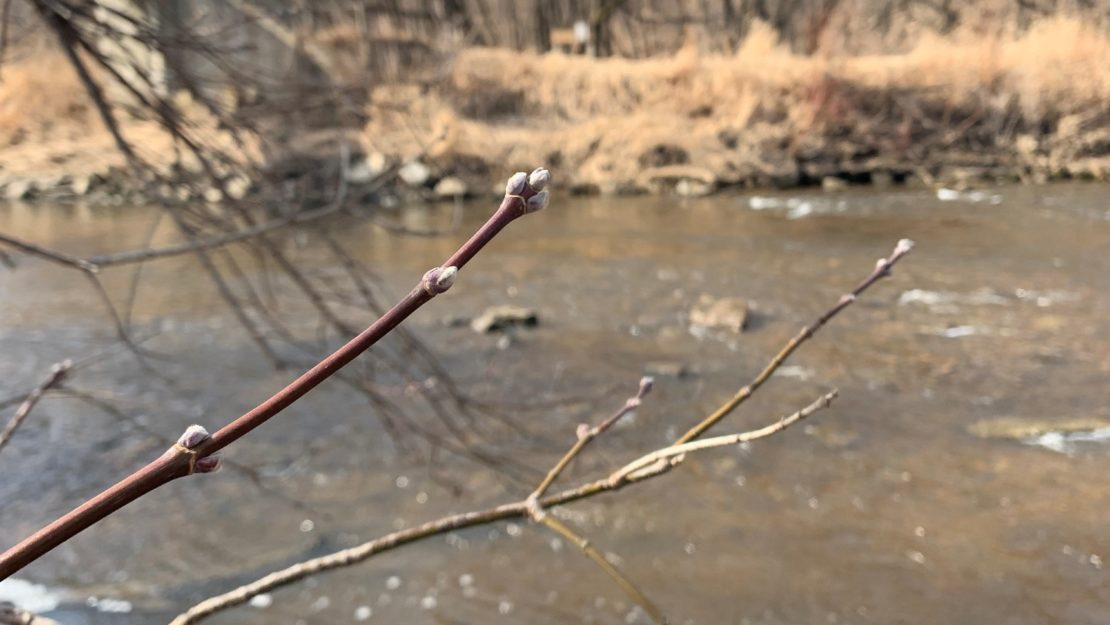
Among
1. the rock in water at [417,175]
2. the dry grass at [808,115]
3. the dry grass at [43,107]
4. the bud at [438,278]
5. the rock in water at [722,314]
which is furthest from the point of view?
the dry grass at [808,115]

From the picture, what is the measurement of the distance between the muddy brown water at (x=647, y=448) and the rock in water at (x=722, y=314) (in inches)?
4.8

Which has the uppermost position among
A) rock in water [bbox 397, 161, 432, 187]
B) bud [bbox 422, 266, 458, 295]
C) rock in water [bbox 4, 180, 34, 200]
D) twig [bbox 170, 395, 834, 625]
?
bud [bbox 422, 266, 458, 295]

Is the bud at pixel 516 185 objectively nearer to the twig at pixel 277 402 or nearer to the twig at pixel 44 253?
→ the twig at pixel 277 402

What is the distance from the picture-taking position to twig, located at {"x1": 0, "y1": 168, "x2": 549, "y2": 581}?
0.33m

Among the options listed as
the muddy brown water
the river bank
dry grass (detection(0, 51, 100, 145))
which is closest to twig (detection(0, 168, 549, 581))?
the muddy brown water

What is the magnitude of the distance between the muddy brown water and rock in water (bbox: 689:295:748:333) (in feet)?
0.40

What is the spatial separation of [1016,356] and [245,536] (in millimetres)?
4013

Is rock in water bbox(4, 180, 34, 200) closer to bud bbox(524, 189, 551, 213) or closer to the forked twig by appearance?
the forked twig

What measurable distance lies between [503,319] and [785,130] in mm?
9116

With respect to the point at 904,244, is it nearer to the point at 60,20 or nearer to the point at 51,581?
the point at 60,20

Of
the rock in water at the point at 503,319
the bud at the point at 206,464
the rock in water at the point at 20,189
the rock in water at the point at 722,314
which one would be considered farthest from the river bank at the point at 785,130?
the bud at the point at 206,464

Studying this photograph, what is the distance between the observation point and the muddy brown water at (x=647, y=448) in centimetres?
268

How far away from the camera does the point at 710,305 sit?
19.0 feet

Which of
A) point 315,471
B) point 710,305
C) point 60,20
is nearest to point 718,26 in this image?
point 710,305
